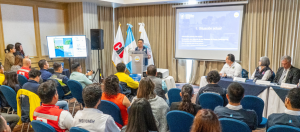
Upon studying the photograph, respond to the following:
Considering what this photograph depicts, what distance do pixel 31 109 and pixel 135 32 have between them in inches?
198

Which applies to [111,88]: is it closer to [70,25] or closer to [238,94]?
[238,94]

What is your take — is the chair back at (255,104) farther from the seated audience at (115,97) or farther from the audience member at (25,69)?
the audience member at (25,69)

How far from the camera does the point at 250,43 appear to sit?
5.57 metres

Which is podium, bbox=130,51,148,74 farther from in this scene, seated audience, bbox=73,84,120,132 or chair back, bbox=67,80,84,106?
seated audience, bbox=73,84,120,132

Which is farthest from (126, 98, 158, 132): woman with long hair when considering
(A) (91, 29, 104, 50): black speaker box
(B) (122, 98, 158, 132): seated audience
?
(A) (91, 29, 104, 50): black speaker box

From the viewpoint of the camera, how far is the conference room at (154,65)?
2049 millimetres

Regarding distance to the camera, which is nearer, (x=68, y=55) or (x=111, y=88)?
(x=111, y=88)

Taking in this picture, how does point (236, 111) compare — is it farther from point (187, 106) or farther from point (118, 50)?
point (118, 50)

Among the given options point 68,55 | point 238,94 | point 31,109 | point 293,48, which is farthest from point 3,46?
point 293,48

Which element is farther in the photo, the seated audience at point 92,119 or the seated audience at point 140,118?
the seated audience at point 92,119

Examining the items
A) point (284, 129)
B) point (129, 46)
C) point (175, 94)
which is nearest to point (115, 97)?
point (175, 94)

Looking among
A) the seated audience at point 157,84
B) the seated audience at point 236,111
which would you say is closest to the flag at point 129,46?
the seated audience at point 157,84

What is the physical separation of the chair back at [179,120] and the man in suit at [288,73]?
2670mm

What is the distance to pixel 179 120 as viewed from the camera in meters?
2.09
